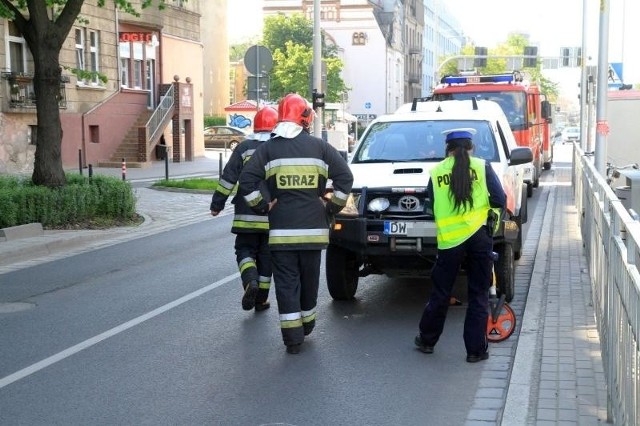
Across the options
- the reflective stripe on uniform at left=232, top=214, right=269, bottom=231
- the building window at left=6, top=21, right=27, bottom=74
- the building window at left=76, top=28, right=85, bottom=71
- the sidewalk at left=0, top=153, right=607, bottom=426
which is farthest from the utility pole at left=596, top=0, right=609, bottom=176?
the building window at left=76, top=28, right=85, bottom=71

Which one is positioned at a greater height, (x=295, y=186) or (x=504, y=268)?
(x=295, y=186)

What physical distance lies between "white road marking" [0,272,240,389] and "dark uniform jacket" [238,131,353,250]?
1.81 metres

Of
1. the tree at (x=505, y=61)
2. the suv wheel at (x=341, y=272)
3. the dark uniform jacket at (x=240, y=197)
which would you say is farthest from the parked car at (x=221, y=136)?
the dark uniform jacket at (x=240, y=197)

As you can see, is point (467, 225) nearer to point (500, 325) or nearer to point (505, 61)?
point (500, 325)

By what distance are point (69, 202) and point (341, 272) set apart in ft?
25.4

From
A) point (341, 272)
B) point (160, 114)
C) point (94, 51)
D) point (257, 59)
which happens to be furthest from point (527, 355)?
point (160, 114)

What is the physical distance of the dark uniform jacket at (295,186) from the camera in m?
7.50

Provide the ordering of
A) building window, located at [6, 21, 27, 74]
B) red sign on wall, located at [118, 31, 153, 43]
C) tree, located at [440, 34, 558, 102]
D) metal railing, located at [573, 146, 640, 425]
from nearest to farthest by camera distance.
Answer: metal railing, located at [573, 146, 640, 425] → building window, located at [6, 21, 27, 74] → red sign on wall, located at [118, 31, 153, 43] → tree, located at [440, 34, 558, 102]

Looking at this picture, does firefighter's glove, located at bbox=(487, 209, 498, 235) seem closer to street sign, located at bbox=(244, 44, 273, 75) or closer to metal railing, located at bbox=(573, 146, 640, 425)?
metal railing, located at bbox=(573, 146, 640, 425)

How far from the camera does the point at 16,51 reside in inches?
1215

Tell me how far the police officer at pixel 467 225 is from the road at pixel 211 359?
41 cm

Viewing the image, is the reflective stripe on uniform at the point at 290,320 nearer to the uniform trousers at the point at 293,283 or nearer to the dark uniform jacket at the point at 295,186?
the uniform trousers at the point at 293,283

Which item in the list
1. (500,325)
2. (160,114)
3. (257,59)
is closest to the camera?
(500,325)

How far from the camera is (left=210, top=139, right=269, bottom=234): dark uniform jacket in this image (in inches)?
341
